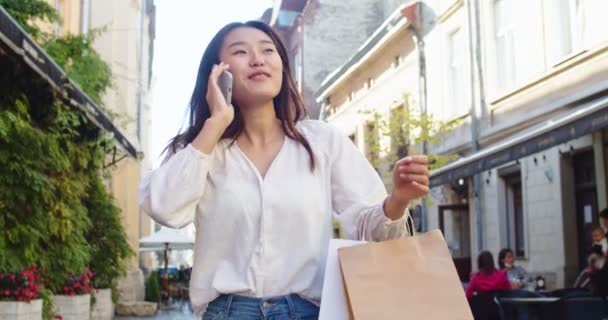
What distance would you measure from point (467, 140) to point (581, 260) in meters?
5.11

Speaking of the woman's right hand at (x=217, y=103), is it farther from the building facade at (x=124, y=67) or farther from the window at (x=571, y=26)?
the building facade at (x=124, y=67)

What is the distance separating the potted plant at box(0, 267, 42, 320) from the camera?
313 inches

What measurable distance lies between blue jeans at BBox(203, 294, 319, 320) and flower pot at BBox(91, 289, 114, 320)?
456 inches

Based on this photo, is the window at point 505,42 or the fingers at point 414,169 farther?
the window at point 505,42

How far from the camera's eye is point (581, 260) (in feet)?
46.1

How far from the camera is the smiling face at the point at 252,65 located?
7.63ft

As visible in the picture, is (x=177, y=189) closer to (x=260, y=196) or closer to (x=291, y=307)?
(x=260, y=196)

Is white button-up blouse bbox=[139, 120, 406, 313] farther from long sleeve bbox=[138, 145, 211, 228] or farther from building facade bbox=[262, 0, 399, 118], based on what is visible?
building facade bbox=[262, 0, 399, 118]

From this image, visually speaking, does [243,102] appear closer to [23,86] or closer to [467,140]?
[23,86]

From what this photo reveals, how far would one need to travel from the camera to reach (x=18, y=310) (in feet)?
26.3

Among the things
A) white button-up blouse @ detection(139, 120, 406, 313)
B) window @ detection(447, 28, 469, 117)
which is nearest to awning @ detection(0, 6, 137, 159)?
white button-up blouse @ detection(139, 120, 406, 313)

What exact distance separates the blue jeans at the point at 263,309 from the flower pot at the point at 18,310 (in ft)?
21.1

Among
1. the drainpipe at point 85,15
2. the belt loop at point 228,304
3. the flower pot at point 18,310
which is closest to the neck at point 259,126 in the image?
the belt loop at point 228,304

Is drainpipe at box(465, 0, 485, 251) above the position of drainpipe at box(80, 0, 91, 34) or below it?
below
